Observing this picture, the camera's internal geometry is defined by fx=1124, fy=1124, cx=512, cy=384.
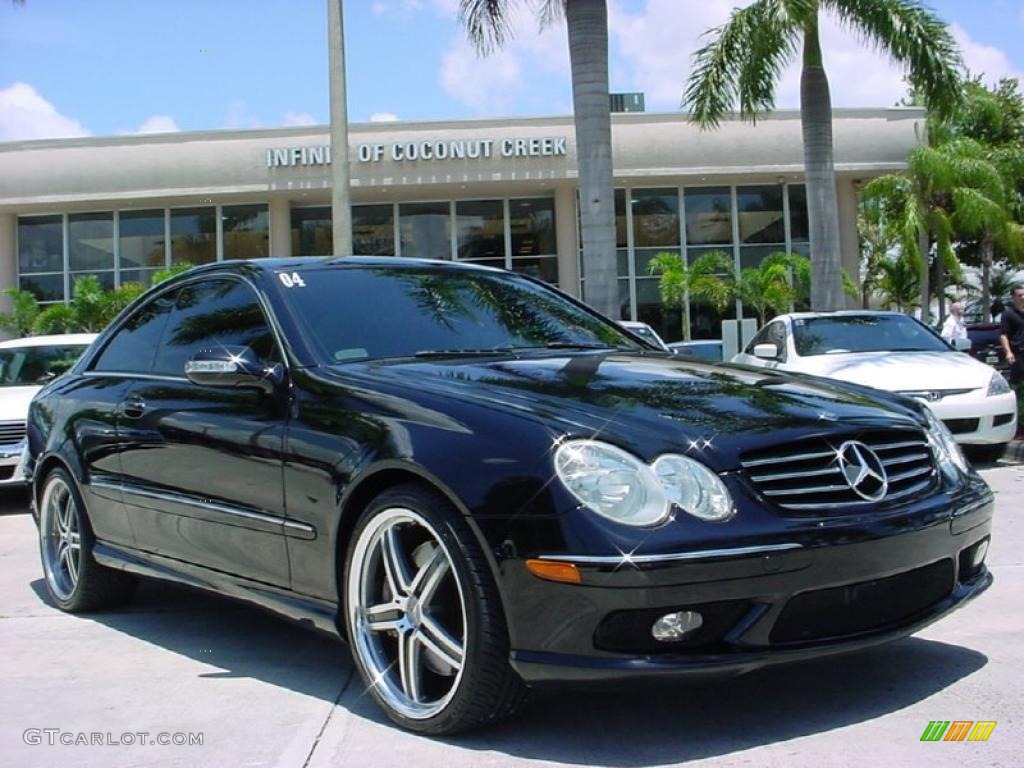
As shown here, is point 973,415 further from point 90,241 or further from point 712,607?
point 90,241

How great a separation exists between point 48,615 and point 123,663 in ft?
3.84

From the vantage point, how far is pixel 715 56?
16.1 m

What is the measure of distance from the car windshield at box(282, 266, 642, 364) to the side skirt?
2.83 feet

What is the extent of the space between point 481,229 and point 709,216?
554cm

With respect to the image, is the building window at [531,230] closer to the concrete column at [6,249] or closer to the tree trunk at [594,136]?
the concrete column at [6,249]

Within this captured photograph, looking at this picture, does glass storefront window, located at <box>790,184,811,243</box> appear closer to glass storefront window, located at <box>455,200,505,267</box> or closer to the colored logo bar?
glass storefront window, located at <box>455,200,505,267</box>

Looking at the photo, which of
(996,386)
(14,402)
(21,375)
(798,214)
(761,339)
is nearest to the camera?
(14,402)

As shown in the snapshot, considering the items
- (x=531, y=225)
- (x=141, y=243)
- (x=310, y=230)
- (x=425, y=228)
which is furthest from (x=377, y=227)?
(x=141, y=243)

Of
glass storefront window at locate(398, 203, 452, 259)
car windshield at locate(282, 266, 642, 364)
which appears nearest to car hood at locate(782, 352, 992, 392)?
car windshield at locate(282, 266, 642, 364)

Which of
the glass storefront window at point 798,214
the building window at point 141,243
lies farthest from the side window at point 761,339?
the building window at point 141,243

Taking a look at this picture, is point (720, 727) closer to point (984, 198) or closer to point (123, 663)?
point (123, 663)

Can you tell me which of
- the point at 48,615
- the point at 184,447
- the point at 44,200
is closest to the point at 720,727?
the point at 184,447

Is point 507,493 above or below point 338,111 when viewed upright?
below

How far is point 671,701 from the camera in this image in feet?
12.1
